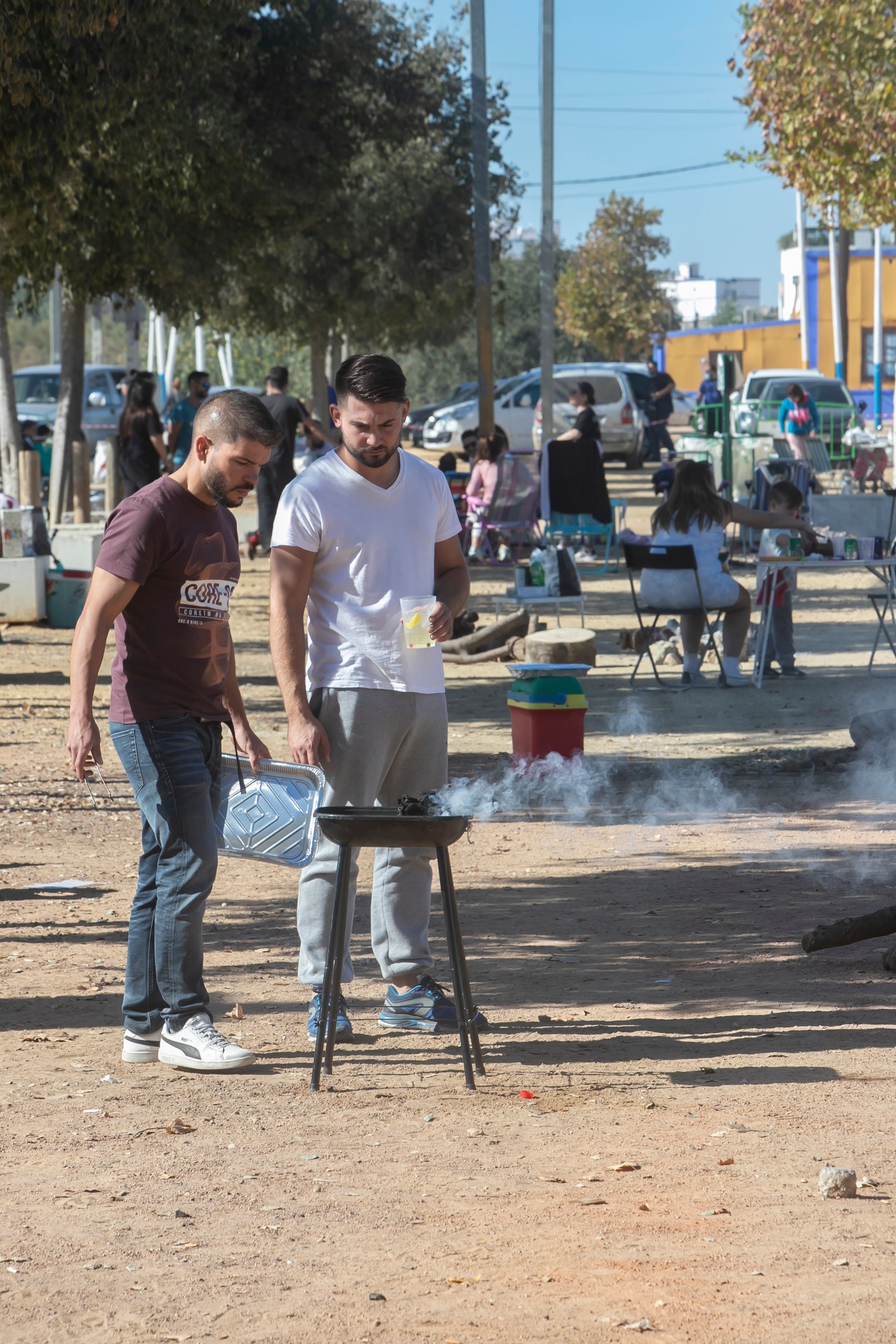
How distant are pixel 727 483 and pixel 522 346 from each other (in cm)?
4254

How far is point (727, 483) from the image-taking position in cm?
1838

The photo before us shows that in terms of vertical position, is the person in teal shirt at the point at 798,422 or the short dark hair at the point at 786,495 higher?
the person in teal shirt at the point at 798,422

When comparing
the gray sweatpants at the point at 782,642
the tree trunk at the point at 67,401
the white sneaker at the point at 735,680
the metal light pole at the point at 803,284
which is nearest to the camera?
the white sneaker at the point at 735,680

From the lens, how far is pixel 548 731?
8273mm

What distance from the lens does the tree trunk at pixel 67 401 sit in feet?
60.3

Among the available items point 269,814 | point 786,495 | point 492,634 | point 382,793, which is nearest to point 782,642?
point 786,495

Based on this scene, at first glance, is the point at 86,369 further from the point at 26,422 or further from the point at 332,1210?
the point at 332,1210

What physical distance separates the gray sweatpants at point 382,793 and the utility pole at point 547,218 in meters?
14.9

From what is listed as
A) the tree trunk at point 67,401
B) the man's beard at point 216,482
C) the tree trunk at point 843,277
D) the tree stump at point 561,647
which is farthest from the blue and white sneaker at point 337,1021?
the tree trunk at point 843,277

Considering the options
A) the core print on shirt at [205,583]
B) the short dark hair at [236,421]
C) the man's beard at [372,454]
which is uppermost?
the short dark hair at [236,421]

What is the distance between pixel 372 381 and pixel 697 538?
6.35 metres

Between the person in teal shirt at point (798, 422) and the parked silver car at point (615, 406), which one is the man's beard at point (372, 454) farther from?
the parked silver car at point (615, 406)

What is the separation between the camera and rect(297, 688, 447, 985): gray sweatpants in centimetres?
450

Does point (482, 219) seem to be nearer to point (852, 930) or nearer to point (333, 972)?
point (852, 930)
